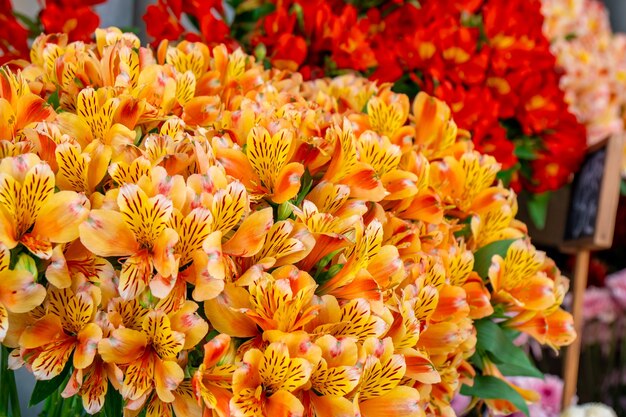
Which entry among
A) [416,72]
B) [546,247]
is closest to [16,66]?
[416,72]

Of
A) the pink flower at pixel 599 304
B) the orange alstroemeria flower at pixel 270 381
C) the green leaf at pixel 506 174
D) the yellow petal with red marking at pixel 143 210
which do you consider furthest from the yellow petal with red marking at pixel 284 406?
the pink flower at pixel 599 304

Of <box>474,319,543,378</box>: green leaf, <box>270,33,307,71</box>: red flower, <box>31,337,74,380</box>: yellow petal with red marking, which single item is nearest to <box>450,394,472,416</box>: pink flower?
<box>474,319,543,378</box>: green leaf

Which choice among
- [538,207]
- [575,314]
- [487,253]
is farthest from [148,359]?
[575,314]

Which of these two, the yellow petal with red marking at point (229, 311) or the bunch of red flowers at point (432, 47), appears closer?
the yellow petal with red marking at point (229, 311)

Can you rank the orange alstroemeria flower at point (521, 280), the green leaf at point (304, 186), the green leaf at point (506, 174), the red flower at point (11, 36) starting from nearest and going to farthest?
the green leaf at point (304, 186) → the orange alstroemeria flower at point (521, 280) → the red flower at point (11, 36) → the green leaf at point (506, 174)

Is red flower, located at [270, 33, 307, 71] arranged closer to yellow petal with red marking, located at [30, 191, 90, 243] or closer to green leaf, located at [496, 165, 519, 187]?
green leaf, located at [496, 165, 519, 187]

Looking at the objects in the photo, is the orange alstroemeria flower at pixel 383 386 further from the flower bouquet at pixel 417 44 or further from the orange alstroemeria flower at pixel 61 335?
the flower bouquet at pixel 417 44
